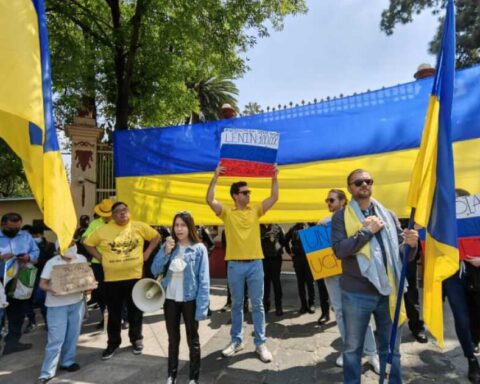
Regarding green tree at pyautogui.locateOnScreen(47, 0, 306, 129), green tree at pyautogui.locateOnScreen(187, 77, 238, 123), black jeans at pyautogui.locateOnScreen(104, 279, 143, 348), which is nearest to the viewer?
black jeans at pyautogui.locateOnScreen(104, 279, 143, 348)

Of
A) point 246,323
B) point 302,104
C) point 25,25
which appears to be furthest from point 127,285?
point 302,104

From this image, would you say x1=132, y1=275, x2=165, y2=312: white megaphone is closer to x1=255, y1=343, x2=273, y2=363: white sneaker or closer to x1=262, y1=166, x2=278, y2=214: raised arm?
x1=255, y1=343, x2=273, y2=363: white sneaker

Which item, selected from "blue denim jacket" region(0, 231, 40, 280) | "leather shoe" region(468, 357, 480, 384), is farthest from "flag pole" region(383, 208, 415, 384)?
"blue denim jacket" region(0, 231, 40, 280)

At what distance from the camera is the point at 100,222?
5773 millimetres

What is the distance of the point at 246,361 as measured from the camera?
411cm

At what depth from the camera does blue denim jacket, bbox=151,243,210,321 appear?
3.54m

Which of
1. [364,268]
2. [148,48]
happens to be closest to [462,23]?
[148,48]

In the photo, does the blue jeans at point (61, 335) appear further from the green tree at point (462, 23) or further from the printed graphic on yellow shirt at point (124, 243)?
the green tree at point (462, 23)

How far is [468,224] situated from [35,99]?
154 inches

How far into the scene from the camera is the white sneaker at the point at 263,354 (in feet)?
13.4

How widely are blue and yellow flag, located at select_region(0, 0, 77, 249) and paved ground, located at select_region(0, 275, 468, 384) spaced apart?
176cm

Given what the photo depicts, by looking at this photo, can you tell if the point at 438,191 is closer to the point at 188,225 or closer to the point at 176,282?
the point at 188,225

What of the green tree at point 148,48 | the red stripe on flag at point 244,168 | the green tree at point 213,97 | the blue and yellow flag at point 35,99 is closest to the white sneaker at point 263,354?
the red stripe on flag at point 244,168

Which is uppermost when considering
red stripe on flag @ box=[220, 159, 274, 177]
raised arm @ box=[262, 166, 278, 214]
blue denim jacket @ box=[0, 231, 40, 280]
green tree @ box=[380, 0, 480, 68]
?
green tree @ box=[380, 0, 480, 68]
